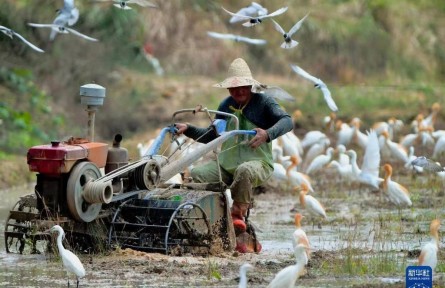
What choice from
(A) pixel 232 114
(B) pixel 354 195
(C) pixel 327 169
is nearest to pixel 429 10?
(C) pixel 327 169

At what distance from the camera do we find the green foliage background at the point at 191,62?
2109cm

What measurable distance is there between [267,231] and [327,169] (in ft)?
24.3

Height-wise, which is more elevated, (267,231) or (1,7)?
(1,7)

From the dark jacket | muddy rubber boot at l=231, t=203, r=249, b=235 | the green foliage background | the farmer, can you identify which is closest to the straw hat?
the farmer

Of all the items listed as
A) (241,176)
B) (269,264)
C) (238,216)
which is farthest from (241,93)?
(269,264)

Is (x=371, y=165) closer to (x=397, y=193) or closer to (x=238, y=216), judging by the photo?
(x=397, y=193)

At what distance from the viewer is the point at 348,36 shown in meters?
28.1

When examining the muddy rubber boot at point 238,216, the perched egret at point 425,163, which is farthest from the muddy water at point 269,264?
the perched egret at point 425,163

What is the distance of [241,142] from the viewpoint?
31.8ft

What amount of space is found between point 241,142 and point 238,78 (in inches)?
22.0

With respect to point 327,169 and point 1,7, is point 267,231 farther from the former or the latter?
point 1,7

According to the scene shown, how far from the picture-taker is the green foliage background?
2109 centimetres

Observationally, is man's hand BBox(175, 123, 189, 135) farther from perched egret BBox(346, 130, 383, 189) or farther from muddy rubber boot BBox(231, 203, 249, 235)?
perched egret BBox(346, 130, 383, 189)

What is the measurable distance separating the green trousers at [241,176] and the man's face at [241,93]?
58cm
